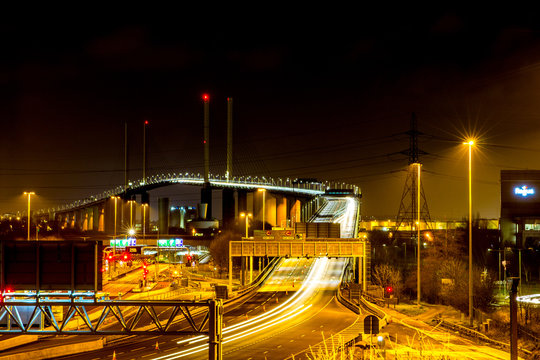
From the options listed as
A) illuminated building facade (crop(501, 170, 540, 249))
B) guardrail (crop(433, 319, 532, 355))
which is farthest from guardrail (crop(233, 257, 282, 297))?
illuminated building facade (crop(501, 170, 540, 249))

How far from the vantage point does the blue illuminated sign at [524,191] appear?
262 feet

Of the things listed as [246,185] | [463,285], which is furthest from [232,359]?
[246,185]

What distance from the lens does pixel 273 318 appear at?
134ft

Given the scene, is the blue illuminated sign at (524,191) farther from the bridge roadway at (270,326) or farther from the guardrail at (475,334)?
the guardrail at (475,334)

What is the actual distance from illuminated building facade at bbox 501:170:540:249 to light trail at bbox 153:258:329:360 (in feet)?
94.6

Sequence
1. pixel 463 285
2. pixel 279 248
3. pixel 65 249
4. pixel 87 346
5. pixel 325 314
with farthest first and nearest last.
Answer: pixel 279 248 → pixel 463 285 → pixel 325 314 → pixel 87 346 → pixel 65 249

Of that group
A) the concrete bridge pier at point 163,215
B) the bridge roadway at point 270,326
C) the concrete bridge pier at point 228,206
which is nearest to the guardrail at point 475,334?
the bridge roadway at point 270,326

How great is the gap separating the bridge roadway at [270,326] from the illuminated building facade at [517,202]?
2849 cm

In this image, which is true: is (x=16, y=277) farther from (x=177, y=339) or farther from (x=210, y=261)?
(x=210, y=261)

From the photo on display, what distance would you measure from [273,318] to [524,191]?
52.6 m

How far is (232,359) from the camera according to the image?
87.7ft

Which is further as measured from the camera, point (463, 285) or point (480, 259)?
point (480, 259)

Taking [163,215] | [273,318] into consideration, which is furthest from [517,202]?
[163,215]

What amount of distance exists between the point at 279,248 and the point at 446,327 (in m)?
23.3
